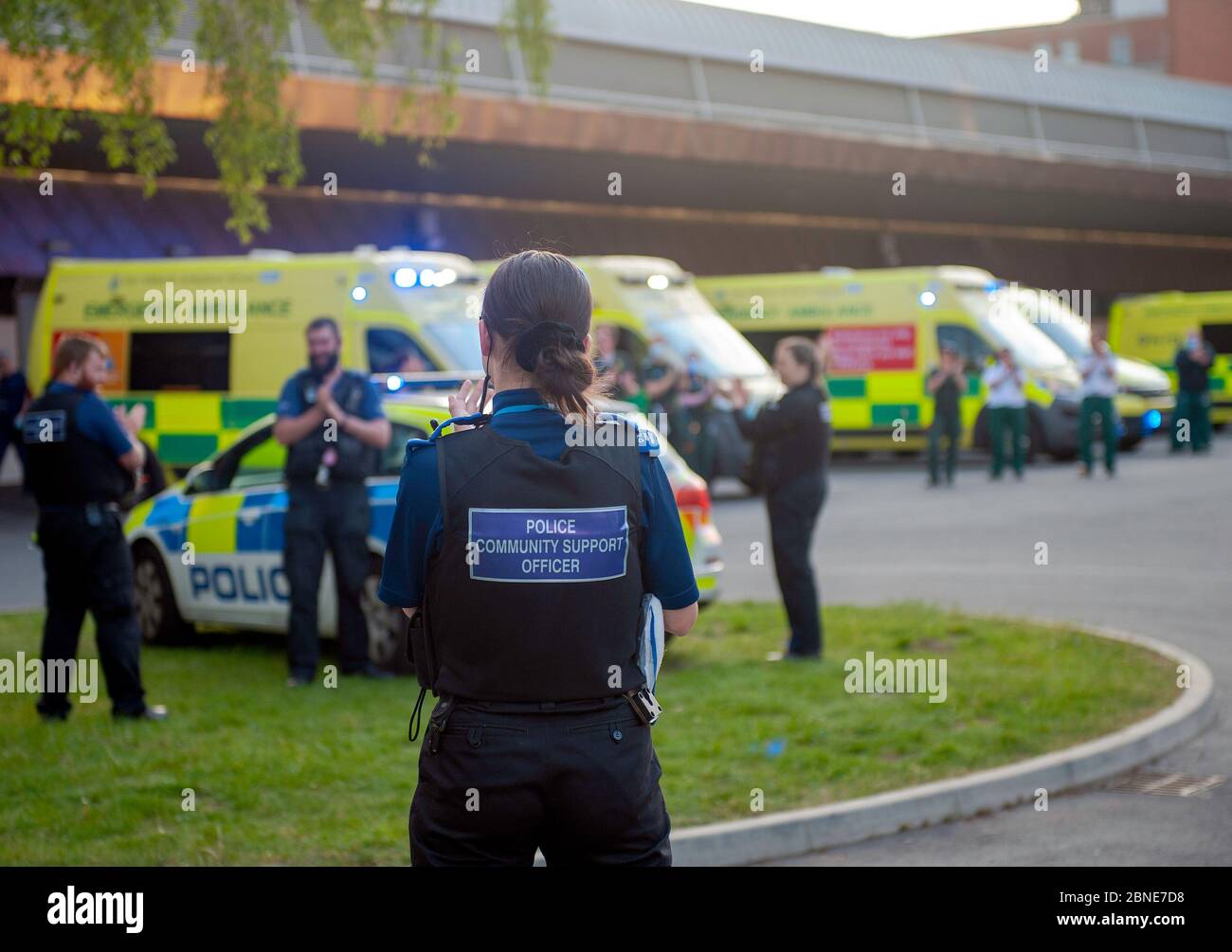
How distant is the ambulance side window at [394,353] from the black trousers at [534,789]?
1324 cm

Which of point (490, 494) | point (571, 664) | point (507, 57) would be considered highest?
point (507, 57)

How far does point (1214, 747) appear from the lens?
7.26 metres

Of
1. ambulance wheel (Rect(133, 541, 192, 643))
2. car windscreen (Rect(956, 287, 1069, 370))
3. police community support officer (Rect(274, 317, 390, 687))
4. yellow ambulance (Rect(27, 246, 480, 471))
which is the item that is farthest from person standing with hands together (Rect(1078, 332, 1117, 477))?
police community support officer (Rect(274, 317, 390, 687))

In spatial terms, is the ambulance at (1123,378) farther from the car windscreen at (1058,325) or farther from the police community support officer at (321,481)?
the police community support officer at (321,481)

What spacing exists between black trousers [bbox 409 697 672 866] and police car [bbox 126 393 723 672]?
19.0 ft

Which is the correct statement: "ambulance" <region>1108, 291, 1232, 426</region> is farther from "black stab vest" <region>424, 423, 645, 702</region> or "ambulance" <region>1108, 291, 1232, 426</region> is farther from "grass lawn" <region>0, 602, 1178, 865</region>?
"black stab vest" <region>424, 423, 645, 702</region>

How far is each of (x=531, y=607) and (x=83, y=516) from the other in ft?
16.3

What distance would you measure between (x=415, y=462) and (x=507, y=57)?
25751mm

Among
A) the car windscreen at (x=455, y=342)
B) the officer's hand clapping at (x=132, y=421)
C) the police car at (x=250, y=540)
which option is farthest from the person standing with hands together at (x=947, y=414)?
the officer's hand clapping at (x=132, y=421)

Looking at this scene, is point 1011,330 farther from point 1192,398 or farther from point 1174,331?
point 1174,331

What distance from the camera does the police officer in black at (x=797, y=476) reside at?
909 centimetres

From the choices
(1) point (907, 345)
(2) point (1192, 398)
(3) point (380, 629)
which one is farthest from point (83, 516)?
(2) point (1192, 398)
